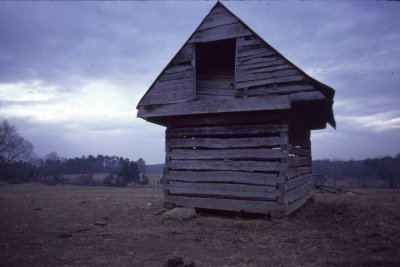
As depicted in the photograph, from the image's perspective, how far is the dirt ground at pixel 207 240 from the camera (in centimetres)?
577

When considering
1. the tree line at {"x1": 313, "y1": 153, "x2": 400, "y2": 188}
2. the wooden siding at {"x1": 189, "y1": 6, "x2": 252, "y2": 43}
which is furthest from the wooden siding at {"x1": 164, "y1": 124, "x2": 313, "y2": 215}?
the tree line at {"x1": 313, "y1": 153, "x2": 400, "y2": 188}

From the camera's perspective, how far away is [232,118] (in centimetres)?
1033

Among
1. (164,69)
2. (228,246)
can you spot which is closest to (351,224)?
(228,246)

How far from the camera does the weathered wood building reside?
31.0 ft

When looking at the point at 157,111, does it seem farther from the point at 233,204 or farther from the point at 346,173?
the point at 346,173

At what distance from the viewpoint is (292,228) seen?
27.5 ft

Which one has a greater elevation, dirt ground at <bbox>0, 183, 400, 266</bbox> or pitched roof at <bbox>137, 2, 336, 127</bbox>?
pitched roof at <bbox>137, 2, 336, 127</bbox>

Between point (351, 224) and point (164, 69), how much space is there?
8.15 metres

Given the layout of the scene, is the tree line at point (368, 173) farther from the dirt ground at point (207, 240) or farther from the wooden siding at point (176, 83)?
the wooden siding at point (176, 83)

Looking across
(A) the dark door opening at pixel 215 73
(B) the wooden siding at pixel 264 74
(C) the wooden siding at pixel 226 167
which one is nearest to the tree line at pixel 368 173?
(A) the dark door opening at pixel 215 73

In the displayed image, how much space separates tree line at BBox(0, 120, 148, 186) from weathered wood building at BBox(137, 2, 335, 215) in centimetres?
4097

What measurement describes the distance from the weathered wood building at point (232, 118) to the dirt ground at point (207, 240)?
997 millimetres

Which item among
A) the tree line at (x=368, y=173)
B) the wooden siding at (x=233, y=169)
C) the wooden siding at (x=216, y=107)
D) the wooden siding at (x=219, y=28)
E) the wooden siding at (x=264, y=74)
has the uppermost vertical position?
the wooden siding at (x=219, y=28)

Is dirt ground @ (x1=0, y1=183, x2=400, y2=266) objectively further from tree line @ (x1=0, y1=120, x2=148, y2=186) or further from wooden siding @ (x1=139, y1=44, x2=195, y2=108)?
tree line @ (x1=0, y1=120, x2=148, y2=186)
